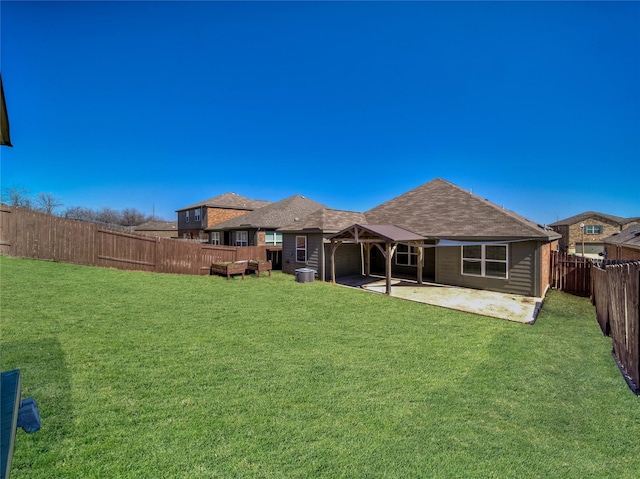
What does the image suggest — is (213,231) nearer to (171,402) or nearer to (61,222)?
(61,222)

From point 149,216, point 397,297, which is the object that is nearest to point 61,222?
point 397,297

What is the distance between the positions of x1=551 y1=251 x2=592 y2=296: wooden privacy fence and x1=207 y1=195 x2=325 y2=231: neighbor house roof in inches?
638

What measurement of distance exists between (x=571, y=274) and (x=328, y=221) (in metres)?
11.5

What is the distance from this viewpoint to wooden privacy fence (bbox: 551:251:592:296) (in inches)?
480

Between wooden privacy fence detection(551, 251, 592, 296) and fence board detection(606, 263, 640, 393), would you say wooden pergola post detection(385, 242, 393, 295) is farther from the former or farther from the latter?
fence board detection(606, 263, 640, 393)

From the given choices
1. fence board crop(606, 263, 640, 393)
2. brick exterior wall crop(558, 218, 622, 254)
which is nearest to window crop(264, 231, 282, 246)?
fence board crop(606, 263, 640, 393)

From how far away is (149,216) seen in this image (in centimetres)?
7788

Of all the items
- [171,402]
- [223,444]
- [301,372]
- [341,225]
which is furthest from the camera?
[341,225]

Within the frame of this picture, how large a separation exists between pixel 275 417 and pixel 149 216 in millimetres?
87346

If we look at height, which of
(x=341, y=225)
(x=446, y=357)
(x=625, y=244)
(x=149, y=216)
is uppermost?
(x=149, y=216)

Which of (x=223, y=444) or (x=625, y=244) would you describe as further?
(x=625, y=244)

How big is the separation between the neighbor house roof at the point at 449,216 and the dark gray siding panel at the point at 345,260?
2485mm

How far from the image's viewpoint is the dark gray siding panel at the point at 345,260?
52.0 feet

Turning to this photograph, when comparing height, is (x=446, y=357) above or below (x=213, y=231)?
below
